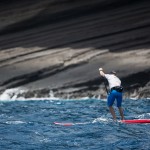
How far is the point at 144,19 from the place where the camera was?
28.2 meters

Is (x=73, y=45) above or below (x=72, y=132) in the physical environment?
above

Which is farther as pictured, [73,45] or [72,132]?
[73,45]

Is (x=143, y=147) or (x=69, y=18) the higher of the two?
(x=69, y=18)

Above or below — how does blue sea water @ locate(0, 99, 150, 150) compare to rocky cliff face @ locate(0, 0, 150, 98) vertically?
below

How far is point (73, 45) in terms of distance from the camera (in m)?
27.5

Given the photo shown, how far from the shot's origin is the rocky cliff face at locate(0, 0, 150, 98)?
23.8 metres

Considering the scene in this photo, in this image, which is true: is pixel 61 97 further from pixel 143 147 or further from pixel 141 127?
pixel 143 147

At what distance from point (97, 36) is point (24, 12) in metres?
5.27

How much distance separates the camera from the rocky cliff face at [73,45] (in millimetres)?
23797

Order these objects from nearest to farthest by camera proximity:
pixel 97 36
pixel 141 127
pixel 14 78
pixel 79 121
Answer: pixel 141 127 → pixel 79 121 → pixel 14 78 → pixel 97 36

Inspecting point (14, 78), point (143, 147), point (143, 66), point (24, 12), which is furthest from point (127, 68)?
point (143, 147)

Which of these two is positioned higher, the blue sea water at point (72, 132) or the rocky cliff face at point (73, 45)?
the rocky cliff face at point (73, 45)

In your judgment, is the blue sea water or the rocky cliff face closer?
the blue sea water

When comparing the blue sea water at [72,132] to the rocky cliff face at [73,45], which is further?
the rocky cliff face at [73,45]
